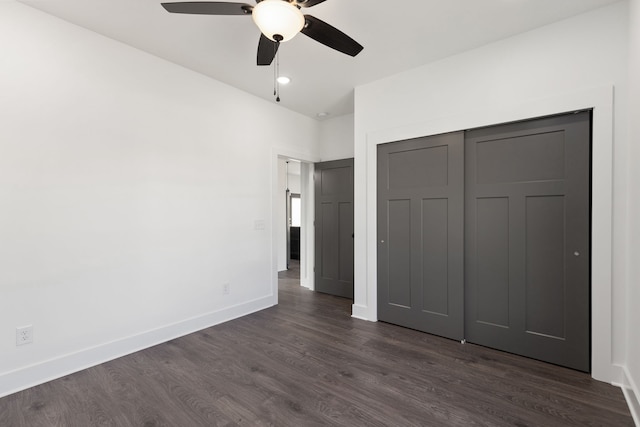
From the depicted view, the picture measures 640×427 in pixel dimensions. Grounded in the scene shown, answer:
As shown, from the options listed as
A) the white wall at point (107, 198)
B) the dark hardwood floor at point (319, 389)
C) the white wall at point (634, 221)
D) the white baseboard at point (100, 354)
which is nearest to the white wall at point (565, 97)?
the white wall at point (634, 221)

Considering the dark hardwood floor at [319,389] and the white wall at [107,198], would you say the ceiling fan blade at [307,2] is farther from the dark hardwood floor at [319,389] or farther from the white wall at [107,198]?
the dark hardwood floor at [319,389]

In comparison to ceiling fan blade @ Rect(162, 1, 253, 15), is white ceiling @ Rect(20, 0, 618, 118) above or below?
above

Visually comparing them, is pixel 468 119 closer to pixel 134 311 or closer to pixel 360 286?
pixel 360 286

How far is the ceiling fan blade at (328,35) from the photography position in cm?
190

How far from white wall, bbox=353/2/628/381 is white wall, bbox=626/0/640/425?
0.09 metres

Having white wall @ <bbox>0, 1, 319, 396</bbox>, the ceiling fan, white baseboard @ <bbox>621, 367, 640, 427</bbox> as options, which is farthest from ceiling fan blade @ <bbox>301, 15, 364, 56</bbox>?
white baseboard @ <bbox>621, 367, 640, 427</bbox>

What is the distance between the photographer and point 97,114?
8.49 feet

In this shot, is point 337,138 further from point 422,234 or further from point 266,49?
point 266,49

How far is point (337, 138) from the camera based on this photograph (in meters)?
4.72

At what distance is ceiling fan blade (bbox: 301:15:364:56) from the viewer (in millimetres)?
1896

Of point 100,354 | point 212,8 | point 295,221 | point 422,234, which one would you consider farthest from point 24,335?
point 295,221

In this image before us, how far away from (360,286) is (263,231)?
1.46m

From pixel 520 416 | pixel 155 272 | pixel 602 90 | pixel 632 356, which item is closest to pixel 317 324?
pixel 155 272

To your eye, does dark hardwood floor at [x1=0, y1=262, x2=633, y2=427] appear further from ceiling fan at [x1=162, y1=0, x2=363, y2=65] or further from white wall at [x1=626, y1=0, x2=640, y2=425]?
ceiling fan at [x1=162, y1=0, x2=363, y2=65]
